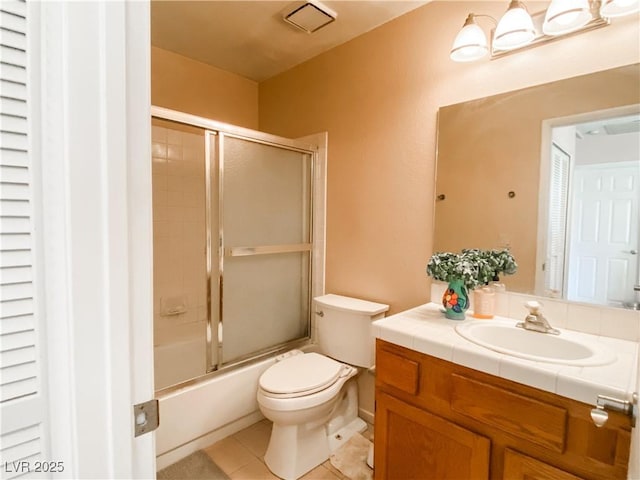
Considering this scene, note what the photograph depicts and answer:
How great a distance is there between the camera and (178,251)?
6.97ft

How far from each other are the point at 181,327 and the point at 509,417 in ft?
6.23

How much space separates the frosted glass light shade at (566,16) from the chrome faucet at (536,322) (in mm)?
1066

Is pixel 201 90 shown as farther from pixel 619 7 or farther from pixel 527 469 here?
pixel 527 469

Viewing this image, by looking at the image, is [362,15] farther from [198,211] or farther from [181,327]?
[181,327]

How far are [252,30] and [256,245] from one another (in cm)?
130

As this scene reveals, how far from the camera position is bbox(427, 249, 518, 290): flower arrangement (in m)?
1.40

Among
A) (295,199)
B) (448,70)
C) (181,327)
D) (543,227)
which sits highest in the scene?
(448,70)

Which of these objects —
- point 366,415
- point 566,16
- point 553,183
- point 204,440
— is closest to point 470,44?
point 566,16

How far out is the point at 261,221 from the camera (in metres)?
2.16

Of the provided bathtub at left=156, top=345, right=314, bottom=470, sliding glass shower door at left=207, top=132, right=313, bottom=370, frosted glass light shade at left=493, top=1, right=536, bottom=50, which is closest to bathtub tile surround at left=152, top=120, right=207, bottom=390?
sliding glass shower door at left=207, top=132, right=313, bottom=370

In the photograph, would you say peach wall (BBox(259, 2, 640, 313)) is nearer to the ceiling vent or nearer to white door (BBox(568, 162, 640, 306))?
the ceiling vent

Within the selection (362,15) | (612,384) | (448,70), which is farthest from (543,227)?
(362,15)

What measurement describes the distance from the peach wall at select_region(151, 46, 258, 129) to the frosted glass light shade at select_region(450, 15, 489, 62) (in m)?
1.69

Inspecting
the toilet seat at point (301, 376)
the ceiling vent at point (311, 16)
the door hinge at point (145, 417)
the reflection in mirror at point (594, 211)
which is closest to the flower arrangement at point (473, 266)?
the reflection in mirror at point (594, 211)
